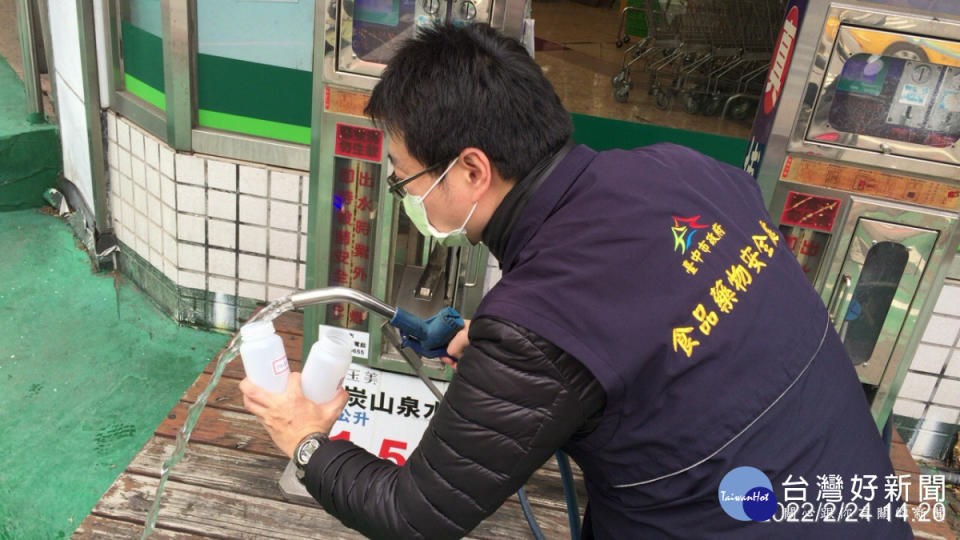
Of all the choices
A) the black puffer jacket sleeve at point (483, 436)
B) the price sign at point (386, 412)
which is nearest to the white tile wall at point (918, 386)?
the price sign at point (386, 412)

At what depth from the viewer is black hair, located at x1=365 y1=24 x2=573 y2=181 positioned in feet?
4.85

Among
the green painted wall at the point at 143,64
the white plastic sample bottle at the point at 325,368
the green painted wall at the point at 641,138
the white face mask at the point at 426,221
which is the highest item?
the white face mask at the point at 426,221

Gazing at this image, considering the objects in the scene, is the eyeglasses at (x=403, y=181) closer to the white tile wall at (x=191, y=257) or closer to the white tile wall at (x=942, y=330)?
the white tile wall at (x=191, y=257)

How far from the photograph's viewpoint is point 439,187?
1587 mm

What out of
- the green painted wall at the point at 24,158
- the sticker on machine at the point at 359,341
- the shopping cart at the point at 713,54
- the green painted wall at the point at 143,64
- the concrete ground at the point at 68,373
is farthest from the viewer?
the shopping cart at the point at 713,54

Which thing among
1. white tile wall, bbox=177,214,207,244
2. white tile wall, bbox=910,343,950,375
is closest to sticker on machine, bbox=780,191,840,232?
white tile wall, bbox=910,343,950,375

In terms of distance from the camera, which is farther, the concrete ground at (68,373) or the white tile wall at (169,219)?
the white tile wall at (169,219)

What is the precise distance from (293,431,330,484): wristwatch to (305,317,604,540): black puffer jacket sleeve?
144 millimetres

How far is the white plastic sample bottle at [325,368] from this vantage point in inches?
69.2

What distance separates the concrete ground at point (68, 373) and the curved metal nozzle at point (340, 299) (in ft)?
5.79

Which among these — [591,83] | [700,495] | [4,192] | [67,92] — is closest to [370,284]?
[700,495]

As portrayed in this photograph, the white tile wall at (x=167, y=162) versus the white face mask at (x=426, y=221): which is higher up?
the white face mask at (x=426, y=221)

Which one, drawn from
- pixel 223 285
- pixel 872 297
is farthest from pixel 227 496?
pixel 872 297

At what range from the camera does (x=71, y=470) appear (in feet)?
10.7
